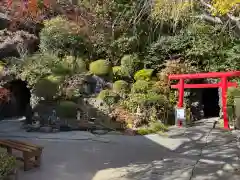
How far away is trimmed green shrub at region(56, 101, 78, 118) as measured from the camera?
1301 centimetres

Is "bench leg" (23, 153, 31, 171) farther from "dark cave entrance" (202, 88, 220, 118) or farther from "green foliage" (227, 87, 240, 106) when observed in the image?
"dark cave entrance" (202, 88, 220, 118)

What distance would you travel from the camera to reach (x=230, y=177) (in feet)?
23.1

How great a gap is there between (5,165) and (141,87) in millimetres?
8470

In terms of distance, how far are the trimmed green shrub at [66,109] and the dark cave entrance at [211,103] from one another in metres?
6.60

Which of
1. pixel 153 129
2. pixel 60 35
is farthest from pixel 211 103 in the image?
pixel 60 35

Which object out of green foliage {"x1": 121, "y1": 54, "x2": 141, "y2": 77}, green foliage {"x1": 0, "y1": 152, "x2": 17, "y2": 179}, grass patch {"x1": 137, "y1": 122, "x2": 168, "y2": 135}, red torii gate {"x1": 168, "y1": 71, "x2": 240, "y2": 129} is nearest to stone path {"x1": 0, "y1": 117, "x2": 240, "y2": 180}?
grass patch {"x1": 137, "y1": 122, "x2": 168, "y2": 135}

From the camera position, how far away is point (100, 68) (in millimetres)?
15062

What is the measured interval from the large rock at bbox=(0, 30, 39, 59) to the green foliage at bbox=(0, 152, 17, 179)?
7838mm

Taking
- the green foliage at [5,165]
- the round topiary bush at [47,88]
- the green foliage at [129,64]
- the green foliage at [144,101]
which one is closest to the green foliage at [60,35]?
the green foliage at [129,64]

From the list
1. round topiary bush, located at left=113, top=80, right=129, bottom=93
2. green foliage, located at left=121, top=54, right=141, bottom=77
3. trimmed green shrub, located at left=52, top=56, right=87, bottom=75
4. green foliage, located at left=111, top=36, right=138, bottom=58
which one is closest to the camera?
trimmed green shrub, located at left=52, top=56, right=87, bottom=75

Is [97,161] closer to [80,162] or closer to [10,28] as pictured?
[80,162]

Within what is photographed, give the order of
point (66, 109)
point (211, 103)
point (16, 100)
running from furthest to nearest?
point (211, 103) < point (16, 100) < point (66, 109)

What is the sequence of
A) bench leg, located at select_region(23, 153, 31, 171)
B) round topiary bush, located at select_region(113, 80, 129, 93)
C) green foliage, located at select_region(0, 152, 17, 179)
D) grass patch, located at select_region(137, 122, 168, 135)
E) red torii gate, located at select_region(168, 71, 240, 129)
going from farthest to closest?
round topiary bush, located at select_region(113, 80, 129, 93)
red torii gate, located at select_region(168, 71, 240, 129)
grass patch, located at select_region(137, 122, 168, 135)
bench leg, located at select_region(23, 153, 31, 171)
green foliage, located at select_region(0, 152, 17, 179)

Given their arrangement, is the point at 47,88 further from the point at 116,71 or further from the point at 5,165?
the point at 5,165
